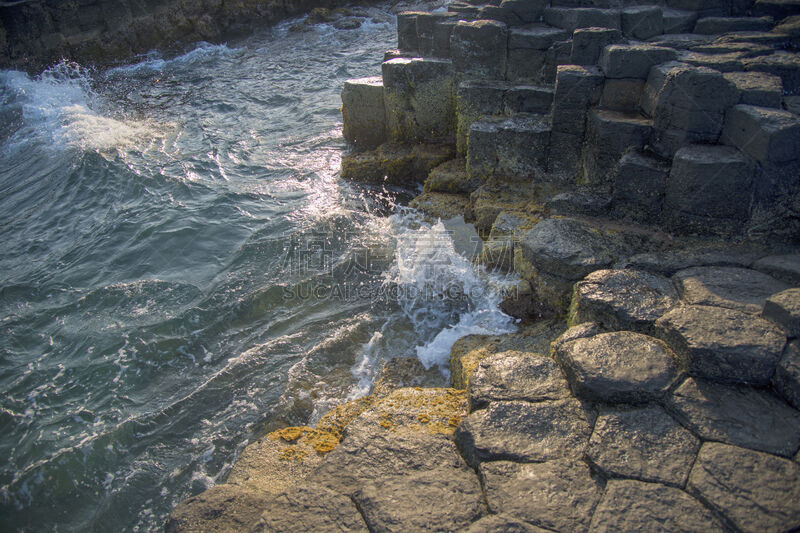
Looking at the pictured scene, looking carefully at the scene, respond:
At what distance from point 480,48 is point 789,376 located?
503 cm

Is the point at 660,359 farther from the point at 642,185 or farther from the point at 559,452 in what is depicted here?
the point at 642,185

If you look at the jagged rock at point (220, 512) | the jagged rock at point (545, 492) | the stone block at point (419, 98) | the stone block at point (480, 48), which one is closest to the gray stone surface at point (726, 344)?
the jagged rock at point (545, 492)

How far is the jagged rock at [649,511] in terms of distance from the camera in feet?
6.63

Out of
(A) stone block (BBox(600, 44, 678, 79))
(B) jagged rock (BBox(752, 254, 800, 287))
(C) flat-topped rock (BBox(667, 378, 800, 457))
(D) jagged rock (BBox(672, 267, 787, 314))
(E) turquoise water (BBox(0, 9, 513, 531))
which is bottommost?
(E) turquoise water (BBox(0, 9, 513, 531))

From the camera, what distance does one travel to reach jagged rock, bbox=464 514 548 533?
82.1 inches

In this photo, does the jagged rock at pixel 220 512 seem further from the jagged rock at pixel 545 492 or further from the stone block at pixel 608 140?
the stone block at pixel 608 140

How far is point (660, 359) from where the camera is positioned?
2.70 metres

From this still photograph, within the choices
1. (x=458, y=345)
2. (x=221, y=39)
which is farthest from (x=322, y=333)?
(x=221, y=39)

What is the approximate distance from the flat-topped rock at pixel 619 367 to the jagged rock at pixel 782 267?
1.13 meters

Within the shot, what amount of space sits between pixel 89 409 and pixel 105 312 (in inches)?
54.6

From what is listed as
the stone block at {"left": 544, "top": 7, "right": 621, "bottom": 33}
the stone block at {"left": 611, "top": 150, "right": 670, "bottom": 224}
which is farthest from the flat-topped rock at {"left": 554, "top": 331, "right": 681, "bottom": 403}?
the stone block at {"left": 544, "top": 7, "right": 621, "bottom": 33}

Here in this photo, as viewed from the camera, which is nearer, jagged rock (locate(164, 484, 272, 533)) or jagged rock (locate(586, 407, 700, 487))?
jagged rock (locate(586, 407, 700, 487))

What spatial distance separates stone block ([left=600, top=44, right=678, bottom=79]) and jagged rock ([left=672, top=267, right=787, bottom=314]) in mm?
2122

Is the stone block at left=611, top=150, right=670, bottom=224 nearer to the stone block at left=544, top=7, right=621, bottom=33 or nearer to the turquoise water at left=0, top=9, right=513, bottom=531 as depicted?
the turquoise water at left=0, top=9, right=513, bottom=531
